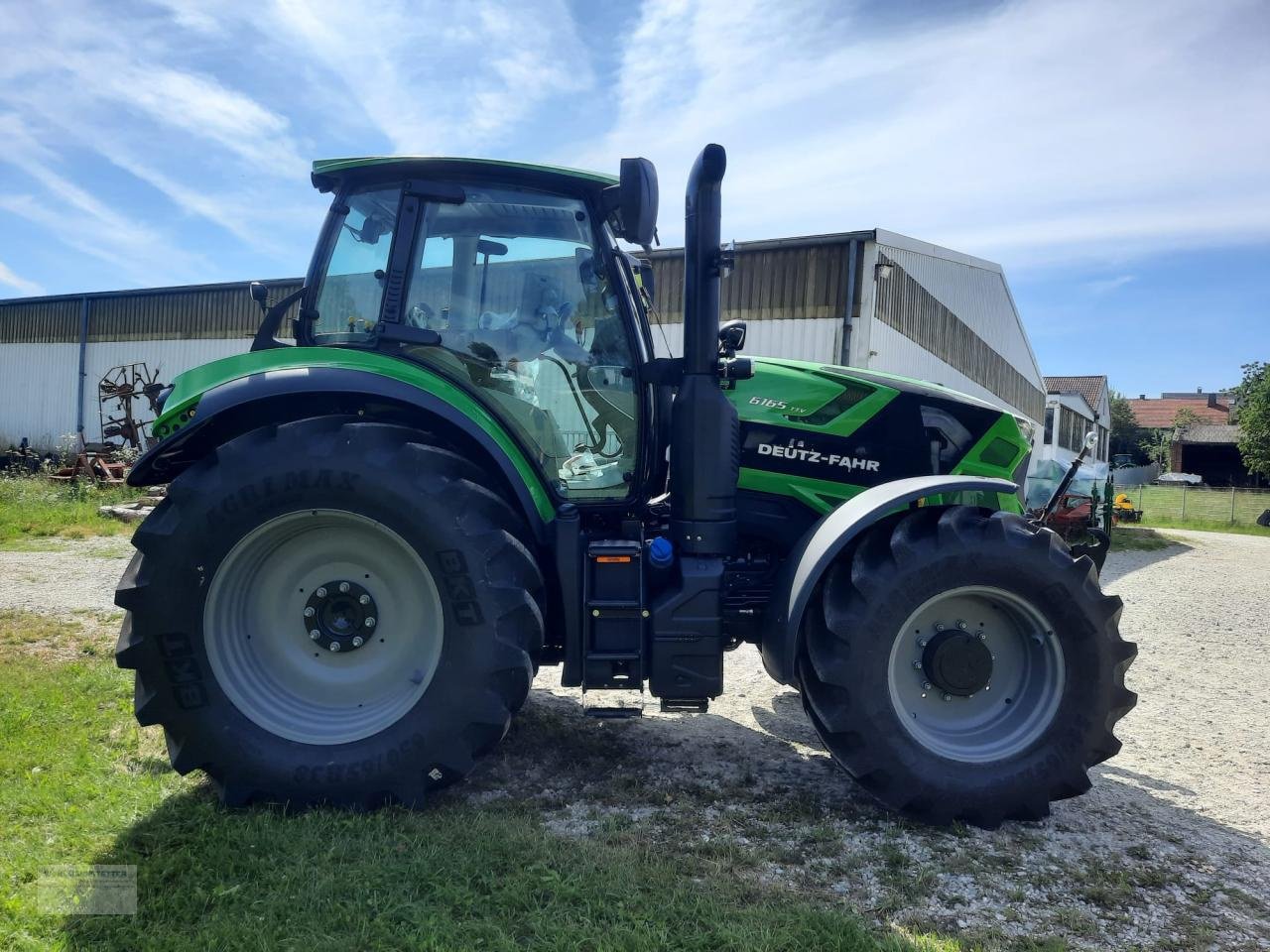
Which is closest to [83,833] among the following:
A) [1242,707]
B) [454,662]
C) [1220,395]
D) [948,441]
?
[454,662]

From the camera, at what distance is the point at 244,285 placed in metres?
19.3

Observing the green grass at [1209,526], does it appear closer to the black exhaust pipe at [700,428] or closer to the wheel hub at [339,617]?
the black exhaust pipe at [700,428]

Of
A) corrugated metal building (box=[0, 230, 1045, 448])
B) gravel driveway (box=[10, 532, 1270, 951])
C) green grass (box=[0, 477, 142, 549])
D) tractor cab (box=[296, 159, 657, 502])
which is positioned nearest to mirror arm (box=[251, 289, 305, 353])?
tractor cab (box=[296, 159, 657, 502])

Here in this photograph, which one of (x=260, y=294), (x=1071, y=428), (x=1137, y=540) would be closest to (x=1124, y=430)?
(x=1071, y=428)

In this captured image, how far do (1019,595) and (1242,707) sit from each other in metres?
3.21

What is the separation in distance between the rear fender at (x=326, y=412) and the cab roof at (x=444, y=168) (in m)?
0.94

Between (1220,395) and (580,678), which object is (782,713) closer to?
(580,678)

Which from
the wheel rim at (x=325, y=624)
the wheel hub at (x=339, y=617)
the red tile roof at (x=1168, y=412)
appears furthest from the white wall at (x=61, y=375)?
the red tile roof at (x=1168, y=412)

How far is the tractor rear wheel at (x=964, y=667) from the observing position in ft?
10.5

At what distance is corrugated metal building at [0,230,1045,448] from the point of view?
1248 cm

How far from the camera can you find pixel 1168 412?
68750 millimetres

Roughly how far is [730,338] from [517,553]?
133 centimetres

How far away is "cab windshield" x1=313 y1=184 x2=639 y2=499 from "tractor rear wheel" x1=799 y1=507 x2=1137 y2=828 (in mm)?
1150

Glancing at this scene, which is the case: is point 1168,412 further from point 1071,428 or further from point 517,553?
point 517,553
